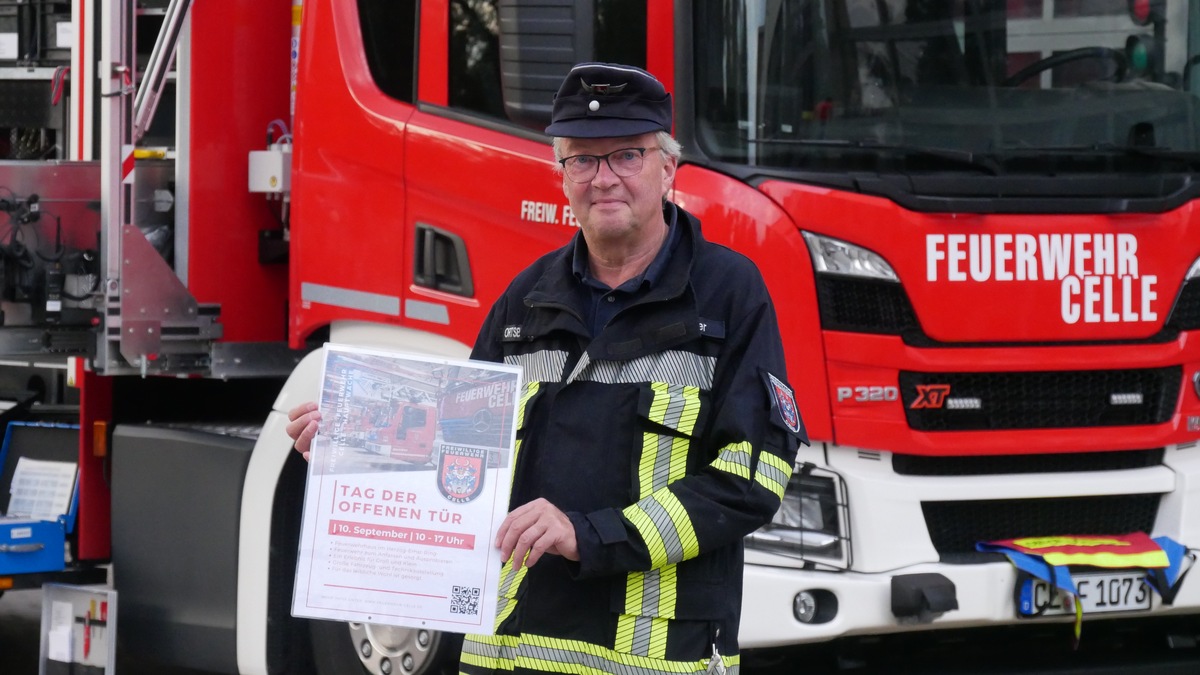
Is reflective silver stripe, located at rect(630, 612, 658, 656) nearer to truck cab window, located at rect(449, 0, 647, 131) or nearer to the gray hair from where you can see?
the gray hair

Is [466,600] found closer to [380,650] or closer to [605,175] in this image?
[605,175]

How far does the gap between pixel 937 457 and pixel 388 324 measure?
1.56m

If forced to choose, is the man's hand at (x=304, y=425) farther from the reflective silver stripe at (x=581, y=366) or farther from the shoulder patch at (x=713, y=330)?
the shoulder patch at (x=713, y=330)

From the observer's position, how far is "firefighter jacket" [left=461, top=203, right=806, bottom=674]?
8.33ft

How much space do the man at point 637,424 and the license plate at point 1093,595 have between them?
1.65 meters

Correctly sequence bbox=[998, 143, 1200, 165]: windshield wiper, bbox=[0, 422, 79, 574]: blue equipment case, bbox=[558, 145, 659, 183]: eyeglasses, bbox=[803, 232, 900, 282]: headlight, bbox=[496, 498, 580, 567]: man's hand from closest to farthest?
bbox=[496, 498, 580, 567]: man's hand, bbox=[558, 145, 659, 183]: eyeglasses, bbox=[803, 232, 900, 282]: headlight, bbox=[998, 143, 1200, 165]: windshield wiper, bbox=[0, 422, 79, 574]: blue equipment case

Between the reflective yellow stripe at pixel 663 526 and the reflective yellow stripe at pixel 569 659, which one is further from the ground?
the reflective yellow stripe at pixel 663 526

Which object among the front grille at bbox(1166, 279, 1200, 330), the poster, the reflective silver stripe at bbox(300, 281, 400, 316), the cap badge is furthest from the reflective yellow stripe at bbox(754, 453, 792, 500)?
the reflective silver stripe at bbox(300, 281, 400, 316)

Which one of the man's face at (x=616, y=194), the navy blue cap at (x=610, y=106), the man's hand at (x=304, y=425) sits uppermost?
the navy blue cap at (x=610, y=106)

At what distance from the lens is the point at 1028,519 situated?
428 cm

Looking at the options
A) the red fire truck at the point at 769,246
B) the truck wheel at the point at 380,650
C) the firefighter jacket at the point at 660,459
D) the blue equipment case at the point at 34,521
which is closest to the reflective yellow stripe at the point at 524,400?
the firefighter jacket at the point at 660,459

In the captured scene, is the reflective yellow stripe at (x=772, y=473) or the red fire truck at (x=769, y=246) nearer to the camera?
the reflective yellow stripe at (x=772, y=473)

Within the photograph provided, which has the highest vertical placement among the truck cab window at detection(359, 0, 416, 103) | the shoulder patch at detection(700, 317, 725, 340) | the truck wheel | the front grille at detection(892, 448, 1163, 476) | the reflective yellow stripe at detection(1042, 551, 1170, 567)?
the truck cab window at detection(359, 0, 416, 103)

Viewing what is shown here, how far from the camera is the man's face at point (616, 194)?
2.64m
